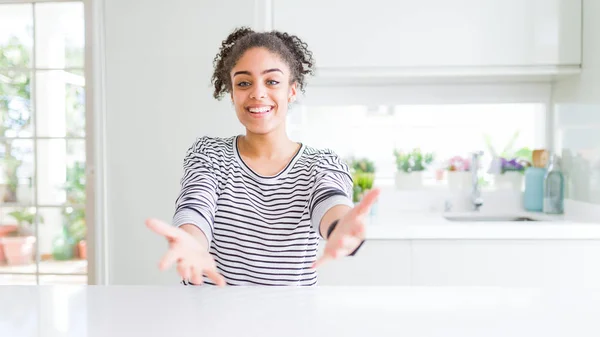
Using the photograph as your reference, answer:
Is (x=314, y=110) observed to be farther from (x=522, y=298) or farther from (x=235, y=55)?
(x=522, y=298)

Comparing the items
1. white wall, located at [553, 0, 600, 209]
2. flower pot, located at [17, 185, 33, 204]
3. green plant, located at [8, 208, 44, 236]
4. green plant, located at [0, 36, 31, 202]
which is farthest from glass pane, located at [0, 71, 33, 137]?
white wall, located at [553, 0, 600, 209]

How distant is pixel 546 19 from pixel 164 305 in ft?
7.36

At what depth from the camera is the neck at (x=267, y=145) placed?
1.33 meters

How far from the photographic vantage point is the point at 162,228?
0.81 metres

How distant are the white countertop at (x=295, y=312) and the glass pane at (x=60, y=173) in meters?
2.02

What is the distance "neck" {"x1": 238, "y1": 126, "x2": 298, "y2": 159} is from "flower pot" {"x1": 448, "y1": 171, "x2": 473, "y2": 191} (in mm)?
1789

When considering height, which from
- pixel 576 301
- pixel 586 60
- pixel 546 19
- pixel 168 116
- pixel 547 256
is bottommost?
pixel 547 256

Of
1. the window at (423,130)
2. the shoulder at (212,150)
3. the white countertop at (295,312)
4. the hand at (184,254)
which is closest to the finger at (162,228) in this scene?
the hand at (184,254)

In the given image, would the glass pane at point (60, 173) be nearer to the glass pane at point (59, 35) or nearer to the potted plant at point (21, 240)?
the potted plant at point (21, 240)

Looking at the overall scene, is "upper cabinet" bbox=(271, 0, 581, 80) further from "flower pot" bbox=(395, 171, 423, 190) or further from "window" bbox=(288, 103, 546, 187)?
"flower pot" bbox=(395, 171, 423, 190)

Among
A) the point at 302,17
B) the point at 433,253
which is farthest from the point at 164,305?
the point at 302,17

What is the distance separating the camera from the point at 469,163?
117 inches

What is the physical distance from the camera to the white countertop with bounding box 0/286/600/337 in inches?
29.0

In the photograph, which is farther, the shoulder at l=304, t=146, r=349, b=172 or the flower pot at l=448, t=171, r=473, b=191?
the flower pot at l=448, t=171, r=473, b=191
